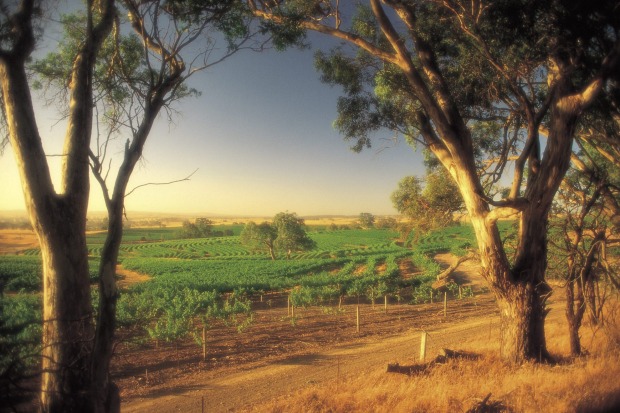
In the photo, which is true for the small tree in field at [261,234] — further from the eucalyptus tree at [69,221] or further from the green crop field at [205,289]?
the eucalyptus tree at [69,221]

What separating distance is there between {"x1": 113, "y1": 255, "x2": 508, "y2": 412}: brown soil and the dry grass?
2132 mm

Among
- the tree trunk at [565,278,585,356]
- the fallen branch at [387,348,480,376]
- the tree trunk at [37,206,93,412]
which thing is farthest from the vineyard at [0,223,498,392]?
the tree trunk at [565,278,585,356]

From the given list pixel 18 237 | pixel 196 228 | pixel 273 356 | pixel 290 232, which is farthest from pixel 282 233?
pixel 196 228

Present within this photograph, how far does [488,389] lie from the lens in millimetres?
6473

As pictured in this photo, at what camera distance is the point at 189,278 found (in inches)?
1580

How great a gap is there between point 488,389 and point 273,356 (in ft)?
29.3

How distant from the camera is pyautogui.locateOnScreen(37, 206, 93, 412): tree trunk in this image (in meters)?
3.65

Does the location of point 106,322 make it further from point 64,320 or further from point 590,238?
point 590,238

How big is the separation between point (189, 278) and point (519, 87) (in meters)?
38.4

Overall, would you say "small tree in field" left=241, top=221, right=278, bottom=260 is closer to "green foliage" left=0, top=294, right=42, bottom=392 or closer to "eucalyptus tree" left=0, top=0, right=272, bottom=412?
"green foliage" left=0, top=294, right=42, bottom=392

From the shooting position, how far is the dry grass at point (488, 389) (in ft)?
18.9

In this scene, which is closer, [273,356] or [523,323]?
[523,323]

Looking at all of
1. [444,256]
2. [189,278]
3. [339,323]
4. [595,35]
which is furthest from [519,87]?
[444,256]

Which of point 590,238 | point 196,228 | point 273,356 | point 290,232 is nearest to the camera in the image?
point 590,238
